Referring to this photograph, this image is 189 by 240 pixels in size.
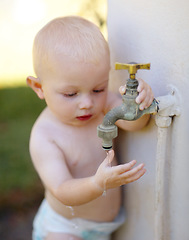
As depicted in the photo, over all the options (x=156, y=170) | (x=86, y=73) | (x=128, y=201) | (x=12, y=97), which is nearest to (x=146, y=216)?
(x=128, y=201)

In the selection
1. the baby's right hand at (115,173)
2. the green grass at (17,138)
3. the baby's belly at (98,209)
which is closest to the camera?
the baby's right hand at (115,173)

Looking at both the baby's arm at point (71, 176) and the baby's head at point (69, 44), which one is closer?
the baby's arm at point (71, 176)

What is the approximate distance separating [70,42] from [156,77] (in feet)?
0.90

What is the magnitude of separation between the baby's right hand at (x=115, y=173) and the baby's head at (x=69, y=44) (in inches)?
12.1

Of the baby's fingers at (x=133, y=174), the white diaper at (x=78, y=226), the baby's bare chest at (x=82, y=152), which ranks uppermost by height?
the baby's fingers at (x=133, y=174)

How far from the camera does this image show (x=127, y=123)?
1.16 meters

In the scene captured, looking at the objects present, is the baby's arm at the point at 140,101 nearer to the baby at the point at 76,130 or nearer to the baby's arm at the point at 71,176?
the baby at the point at 76,130

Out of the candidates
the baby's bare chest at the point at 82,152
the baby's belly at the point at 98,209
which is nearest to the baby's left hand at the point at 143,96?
the baby's bare chest at the point at 82,152

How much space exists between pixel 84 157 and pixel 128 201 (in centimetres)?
27

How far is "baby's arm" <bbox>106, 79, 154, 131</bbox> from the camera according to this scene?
2.97 feet

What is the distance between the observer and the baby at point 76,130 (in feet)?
3.33

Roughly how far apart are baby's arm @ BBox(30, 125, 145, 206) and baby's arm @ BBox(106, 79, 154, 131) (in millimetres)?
144

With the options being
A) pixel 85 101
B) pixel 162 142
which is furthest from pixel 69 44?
pixel 162 142

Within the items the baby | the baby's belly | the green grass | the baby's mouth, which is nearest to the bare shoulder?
the baby
